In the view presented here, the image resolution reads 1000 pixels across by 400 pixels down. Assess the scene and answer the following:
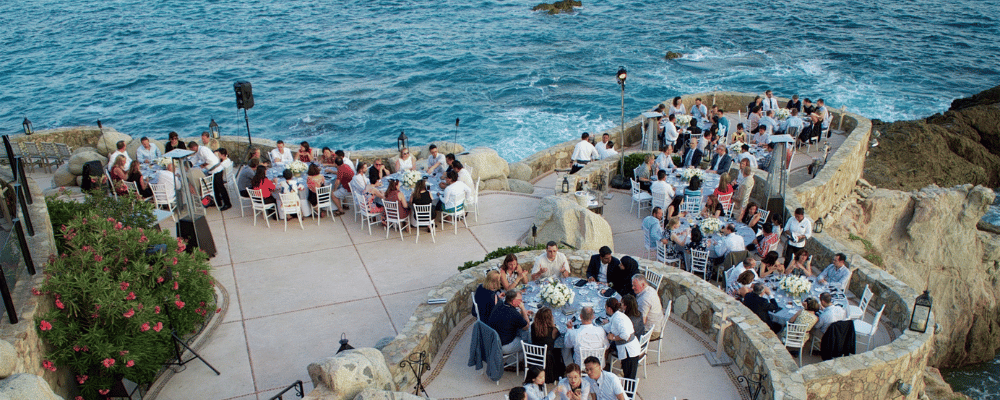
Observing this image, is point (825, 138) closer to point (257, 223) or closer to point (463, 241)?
point (463, 241)

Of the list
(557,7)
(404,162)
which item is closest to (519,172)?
(404,162)

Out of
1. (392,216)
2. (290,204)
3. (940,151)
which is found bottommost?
(940,151)

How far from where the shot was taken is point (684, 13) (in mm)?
62812

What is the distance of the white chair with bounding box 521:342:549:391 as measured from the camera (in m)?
9.98

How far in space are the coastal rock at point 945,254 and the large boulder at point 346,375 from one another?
1788cm

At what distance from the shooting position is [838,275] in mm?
12570

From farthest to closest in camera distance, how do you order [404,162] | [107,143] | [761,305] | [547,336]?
1. [107,143]
2. [404,162]
3. [761,305]
4. [547,336]

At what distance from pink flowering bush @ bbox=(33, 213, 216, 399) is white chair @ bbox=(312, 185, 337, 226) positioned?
4.60 m

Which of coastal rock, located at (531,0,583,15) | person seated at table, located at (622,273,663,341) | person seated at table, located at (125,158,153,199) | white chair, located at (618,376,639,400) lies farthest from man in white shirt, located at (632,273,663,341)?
coastal rock, located at (531,0,583,15)

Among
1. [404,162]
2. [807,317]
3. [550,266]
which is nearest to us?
[807,317]

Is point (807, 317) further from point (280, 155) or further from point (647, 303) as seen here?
point (280, 155)

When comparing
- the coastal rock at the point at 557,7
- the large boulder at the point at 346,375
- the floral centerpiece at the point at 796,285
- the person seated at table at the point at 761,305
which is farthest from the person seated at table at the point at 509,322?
the coastal rock at the point at 557,7

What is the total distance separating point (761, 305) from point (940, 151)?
23.7m

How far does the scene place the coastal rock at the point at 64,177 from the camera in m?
18.5
